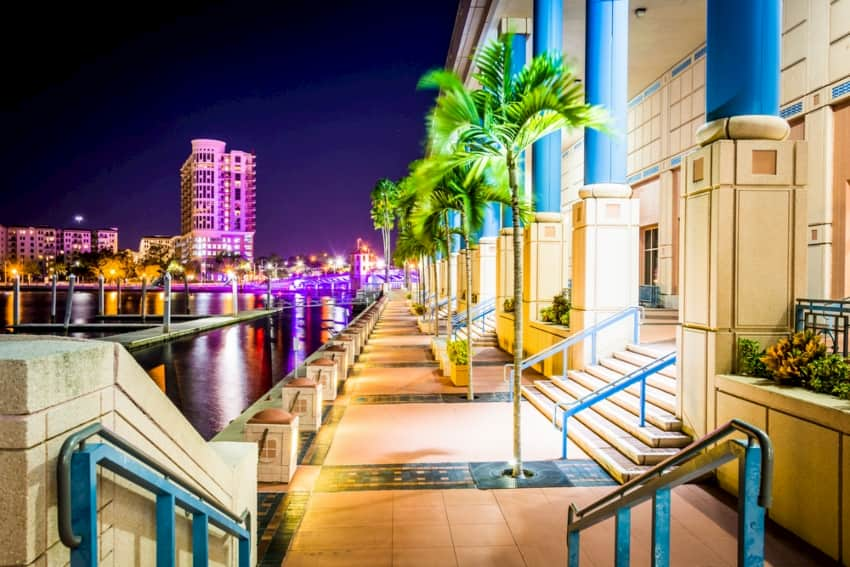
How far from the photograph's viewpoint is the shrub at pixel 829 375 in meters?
5.57

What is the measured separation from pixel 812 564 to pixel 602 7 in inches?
472

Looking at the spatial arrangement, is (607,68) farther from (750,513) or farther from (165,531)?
(165,531)

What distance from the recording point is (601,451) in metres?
7.75

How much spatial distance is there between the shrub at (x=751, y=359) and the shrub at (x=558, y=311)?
23.1 ft

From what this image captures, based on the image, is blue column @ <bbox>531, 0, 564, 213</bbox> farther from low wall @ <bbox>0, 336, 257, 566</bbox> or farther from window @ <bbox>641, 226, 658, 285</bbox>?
low wall @ <bbox>0, 336, 257, 566</bbox>

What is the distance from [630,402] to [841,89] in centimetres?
1102

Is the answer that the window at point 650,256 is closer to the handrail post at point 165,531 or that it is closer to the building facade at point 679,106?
the building facade at point 679,106

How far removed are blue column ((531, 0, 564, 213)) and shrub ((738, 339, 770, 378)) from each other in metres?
9.90

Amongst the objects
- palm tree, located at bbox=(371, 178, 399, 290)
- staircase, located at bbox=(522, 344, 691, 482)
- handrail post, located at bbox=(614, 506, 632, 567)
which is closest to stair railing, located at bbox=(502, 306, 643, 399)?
staircase, located at bbox=(522, 344, 691, 482)

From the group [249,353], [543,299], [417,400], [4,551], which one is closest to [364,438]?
[417,400]

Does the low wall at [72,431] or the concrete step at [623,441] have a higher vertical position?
the low wall at [72,431]

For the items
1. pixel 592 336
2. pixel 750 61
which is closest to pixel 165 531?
pixel 750 61

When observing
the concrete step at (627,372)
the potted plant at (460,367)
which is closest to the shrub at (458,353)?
the potted plant at (460,367)

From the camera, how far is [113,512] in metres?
2.68
